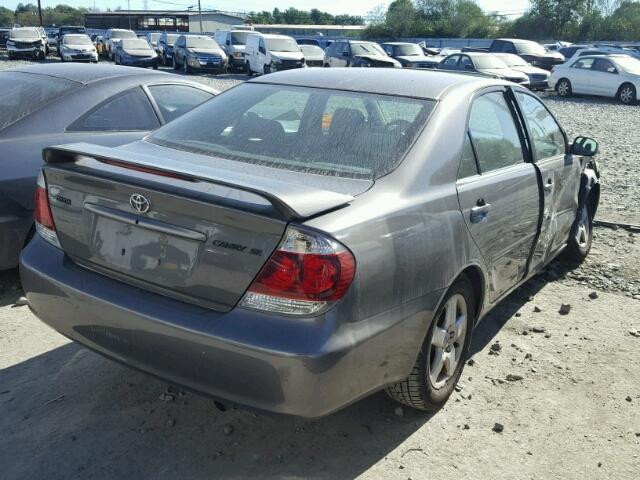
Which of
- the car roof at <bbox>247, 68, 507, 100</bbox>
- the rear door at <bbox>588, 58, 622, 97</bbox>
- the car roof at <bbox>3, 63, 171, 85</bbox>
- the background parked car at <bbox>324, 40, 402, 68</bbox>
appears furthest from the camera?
the background parked car at <bbox>324, 40, 402, 68</bbox>

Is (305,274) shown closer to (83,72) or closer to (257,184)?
(257,184)

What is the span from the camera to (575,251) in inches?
217

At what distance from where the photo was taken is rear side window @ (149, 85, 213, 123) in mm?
5477

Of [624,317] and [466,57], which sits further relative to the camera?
[466,57]

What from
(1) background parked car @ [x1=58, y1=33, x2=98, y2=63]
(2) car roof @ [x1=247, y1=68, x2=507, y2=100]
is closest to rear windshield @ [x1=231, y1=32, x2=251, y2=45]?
(1) background parked car @ [x1=58, y1=33, x2=98, y2=63]

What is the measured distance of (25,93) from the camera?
16.3 feet

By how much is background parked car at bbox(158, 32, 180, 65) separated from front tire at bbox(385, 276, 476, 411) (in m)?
32.2

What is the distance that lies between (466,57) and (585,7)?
4657cm

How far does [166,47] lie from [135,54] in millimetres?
3948

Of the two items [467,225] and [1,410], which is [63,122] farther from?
[467,225]

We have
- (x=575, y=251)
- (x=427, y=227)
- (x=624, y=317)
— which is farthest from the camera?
(x=575, y=251)

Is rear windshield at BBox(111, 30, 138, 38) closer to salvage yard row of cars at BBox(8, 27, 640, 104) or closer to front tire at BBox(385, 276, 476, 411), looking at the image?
salvage yard row of cars at BBox(8, 27, 640, 104)

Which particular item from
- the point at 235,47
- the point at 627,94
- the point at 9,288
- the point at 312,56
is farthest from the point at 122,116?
the point at 235,47

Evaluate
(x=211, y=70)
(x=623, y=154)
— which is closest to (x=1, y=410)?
(x=623, y=154)
